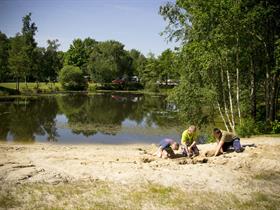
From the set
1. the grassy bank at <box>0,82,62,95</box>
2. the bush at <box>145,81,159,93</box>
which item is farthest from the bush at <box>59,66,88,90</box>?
the bush at <box>145,81,159,93</box>

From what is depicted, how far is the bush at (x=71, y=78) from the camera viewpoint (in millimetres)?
94500

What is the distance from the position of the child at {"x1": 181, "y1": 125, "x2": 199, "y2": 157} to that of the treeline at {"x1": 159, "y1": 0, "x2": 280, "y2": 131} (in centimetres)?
814

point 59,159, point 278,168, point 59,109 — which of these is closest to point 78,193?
point 59,159

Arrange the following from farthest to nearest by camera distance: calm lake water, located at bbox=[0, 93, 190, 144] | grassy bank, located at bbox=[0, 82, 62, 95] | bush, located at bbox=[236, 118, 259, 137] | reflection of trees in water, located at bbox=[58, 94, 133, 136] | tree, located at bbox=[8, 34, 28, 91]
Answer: tree, located at bbox=[8, 34, 28, 91] < grassy bank, located at bbox=[0, 82, 62, 95] < reflection of trees in water, located at bbox=[58, 94, 133, 136] < calm lake water, located at bbox=[0, 93, 190, 144] < bush, located at bbox=[236, 118, 259, 137]

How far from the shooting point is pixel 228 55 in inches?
942

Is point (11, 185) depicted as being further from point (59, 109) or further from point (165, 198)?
point (59, 109)

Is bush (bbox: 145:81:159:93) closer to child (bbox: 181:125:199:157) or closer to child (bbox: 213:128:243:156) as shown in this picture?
child (bbox: 181:125:199:157)

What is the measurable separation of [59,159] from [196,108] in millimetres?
15185

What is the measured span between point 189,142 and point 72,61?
110 m

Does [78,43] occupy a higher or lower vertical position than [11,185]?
higher

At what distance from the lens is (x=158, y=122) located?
41312 mm

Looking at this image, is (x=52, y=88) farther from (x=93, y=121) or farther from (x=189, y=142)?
(x=189, y=142)

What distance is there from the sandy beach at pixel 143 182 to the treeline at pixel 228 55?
9.24 metres

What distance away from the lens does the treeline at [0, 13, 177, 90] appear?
3039 inches
